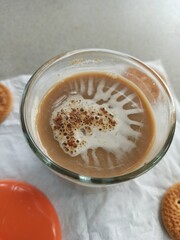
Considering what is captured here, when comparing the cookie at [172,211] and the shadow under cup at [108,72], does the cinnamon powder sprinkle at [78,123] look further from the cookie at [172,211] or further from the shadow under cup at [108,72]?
the cookie at [172,211]

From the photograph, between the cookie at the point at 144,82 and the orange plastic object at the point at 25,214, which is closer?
the orange plastic object at the point at 25,214

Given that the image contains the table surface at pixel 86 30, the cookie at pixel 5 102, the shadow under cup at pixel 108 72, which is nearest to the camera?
the shadow under cup at pixel 108 72

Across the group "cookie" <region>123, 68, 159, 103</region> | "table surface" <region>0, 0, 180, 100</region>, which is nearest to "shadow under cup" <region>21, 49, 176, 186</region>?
"cookie" <region>123, 68, 159, 103</region>

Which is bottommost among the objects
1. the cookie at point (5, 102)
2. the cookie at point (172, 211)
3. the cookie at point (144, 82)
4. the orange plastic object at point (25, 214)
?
the orange plastic object at point (25, 214)

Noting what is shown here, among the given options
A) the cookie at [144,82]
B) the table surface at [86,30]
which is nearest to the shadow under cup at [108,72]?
the cookie at [144,82]

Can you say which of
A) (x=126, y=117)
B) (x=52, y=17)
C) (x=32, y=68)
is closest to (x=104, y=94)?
(x=126, y=117)

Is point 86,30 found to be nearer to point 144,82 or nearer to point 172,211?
point 144,82
